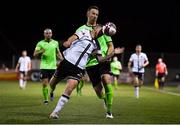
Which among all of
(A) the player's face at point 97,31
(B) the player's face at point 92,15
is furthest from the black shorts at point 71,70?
(B) the player's face at point 92,15

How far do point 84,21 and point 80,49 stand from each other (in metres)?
43.8

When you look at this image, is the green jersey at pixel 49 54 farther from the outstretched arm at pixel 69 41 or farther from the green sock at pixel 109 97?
the outstretched arm at pixel 69 41

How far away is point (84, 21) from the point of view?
2157 inches

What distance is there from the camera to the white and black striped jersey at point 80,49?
36.6 feet

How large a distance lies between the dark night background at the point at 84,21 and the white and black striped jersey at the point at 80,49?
1655 inches

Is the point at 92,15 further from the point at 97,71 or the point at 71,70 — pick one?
the point at 97,71

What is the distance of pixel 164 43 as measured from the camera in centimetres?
5522

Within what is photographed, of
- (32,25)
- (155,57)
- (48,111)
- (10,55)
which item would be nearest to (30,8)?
(32,25)

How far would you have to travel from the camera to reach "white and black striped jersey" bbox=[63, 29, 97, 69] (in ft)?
36.6

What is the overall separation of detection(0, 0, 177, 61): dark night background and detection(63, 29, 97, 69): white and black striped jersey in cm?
4203

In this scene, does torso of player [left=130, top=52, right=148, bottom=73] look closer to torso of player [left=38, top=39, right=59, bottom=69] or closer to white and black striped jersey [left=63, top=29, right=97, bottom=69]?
torso of player [left=38, top=39, right=59, bottom=69]

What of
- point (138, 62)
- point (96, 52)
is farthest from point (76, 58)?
point (138, 62)

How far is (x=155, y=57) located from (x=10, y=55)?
1524 centimetres

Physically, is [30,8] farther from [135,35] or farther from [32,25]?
[135,35]
